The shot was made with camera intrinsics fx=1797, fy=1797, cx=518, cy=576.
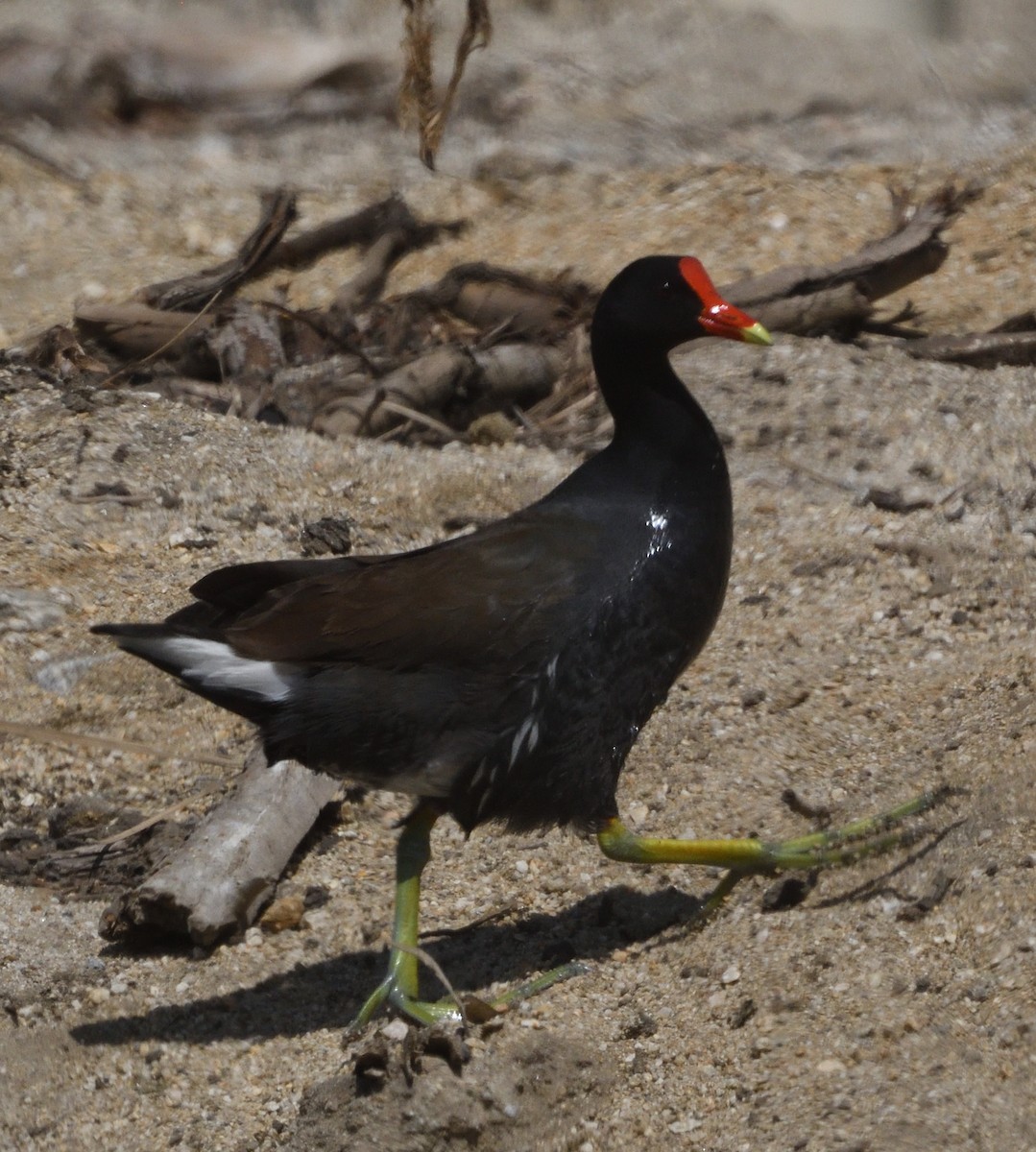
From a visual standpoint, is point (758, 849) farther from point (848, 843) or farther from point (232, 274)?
point (232, 274)

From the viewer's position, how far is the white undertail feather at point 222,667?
3.66 m

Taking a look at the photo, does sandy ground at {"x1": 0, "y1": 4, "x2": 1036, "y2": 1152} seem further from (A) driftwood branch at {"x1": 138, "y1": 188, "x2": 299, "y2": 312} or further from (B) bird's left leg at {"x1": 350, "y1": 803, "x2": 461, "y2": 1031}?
(A) driftwood branch at {"x1": 138, "y1": 188, "x2": 299, "y2": 312}

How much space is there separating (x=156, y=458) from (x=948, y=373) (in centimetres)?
265

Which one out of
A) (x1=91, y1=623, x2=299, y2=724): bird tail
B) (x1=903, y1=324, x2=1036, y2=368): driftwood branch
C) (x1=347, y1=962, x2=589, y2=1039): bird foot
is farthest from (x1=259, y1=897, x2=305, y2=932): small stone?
(x1=903, y1=324, x2=1036, y2=368): driftwood branch

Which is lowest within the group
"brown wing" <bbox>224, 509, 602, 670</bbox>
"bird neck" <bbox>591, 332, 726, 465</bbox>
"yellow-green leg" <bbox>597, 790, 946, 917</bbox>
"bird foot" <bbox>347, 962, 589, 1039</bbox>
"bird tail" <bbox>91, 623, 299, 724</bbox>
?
"bird foot" <bbox>347, 962, 589, 1039</bbox>

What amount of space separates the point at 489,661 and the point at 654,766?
3.06ft

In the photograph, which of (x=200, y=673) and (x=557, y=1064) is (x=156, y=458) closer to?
(x=200, y=673)

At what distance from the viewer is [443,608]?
366 centimetres

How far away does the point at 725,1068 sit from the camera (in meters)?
3.38

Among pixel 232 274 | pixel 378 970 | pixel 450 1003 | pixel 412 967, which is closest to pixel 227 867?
pixel 378 970

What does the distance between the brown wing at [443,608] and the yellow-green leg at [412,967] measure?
15.3 inches

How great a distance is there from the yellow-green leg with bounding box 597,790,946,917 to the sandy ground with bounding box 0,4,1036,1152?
2.1 inches

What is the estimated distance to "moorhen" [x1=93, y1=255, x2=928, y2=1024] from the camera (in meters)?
3.64

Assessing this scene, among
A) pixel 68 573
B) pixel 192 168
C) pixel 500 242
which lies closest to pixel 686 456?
pixel 68 573
